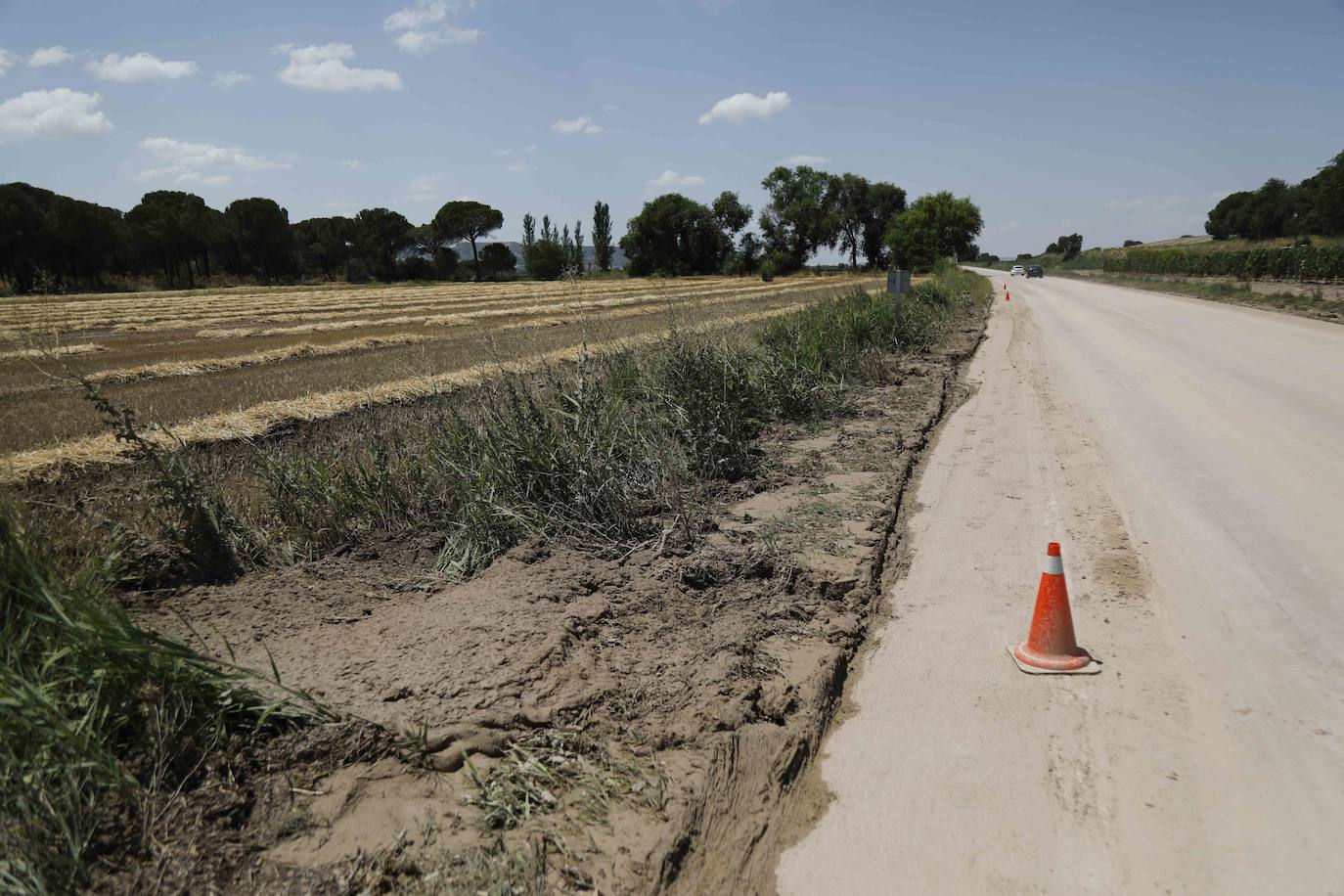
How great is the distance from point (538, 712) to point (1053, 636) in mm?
2740

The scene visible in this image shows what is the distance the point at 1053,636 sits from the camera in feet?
13.5

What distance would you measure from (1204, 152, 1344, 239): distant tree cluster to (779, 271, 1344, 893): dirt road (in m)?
71.0

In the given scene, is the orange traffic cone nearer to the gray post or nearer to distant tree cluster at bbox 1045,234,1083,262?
the gray post

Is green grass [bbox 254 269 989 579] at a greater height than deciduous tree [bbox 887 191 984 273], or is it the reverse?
deciduous tree [bbox 887 191 984 273]

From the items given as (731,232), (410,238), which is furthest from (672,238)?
(410,238)

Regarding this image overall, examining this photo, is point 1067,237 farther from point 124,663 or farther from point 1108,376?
point 124,663

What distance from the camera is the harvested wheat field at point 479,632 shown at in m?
2.73

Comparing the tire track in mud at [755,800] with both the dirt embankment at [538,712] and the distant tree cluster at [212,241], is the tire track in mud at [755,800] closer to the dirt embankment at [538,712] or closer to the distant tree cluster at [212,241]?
the dirt embankment at [538,712]

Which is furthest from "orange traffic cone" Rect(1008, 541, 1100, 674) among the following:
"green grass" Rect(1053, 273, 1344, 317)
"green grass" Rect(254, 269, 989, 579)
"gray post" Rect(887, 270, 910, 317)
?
"green grass" Rect(1053, 273, 1344, 317)

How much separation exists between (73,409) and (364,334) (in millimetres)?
12062

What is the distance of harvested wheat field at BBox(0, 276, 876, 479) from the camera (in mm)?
10680

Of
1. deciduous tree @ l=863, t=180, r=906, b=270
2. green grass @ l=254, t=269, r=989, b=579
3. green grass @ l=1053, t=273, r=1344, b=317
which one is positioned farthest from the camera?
deciduous tree @ l=863, t=180, r=906, b=270

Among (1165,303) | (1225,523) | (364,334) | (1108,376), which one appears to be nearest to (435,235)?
(364,334)

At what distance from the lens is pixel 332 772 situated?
312 centimetres
